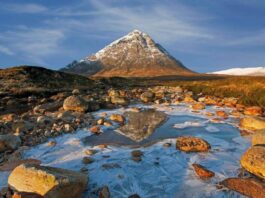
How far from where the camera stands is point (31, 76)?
4847 centimetres

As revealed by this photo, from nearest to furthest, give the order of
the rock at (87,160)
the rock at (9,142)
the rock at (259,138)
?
the rock at (87,160)
the rock at (259,138)
the rock at (9,142)

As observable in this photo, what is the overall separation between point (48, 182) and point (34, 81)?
4144cm

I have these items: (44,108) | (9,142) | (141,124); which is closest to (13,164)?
(9,142)

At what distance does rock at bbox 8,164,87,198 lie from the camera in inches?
237

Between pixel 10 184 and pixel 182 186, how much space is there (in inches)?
140

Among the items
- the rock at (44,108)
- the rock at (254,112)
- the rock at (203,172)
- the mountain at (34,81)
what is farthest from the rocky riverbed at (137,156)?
the mountain at (34,81)

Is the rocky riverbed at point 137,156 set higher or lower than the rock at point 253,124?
lower

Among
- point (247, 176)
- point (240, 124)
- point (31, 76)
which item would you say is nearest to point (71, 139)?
point (247, 176)

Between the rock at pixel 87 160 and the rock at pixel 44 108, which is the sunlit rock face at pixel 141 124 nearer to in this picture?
the rock at pixel 87 160

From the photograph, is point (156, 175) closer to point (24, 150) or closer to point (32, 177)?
point (32, 177)

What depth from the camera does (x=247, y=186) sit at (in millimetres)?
6918

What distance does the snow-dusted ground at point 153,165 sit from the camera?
6.91 meters

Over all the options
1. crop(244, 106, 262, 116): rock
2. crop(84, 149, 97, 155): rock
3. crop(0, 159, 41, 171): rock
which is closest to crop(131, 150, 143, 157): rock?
crop(84, 149, 97, 155): rock

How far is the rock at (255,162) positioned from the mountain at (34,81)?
32.0m
